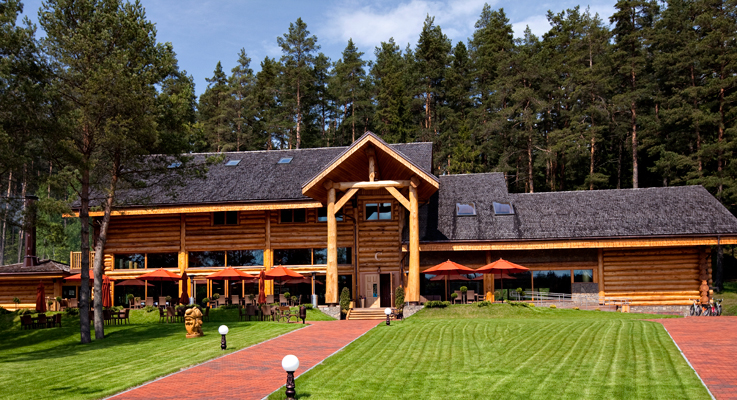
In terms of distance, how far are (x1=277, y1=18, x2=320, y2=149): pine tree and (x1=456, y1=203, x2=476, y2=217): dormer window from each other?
25511 mm

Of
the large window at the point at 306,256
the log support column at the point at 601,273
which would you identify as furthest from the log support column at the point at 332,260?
the log support column at the point at 601,273

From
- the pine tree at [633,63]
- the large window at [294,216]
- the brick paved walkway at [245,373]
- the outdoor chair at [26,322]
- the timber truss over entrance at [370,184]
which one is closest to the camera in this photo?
the brick paved walkway at [245,373]

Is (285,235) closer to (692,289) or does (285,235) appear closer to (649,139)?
(692,289)

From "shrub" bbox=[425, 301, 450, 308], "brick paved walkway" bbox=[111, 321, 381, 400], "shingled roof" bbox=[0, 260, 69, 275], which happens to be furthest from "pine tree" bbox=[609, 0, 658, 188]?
"shingled roof" bbox=[0, 260, 69, 275]

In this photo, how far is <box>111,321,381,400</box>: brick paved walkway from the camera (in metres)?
10.6

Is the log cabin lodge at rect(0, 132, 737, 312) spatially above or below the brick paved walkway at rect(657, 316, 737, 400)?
above

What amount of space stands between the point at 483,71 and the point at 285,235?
32595 mm

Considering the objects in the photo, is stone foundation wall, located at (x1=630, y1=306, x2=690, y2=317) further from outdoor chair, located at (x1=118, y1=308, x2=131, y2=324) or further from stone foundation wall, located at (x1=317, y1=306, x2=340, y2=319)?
outdoor chair, located at (x1=118, y1=308, x2=131, y2=324)

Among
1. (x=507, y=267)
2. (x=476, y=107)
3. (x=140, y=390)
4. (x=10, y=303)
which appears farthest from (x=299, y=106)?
(x=140, y=390)

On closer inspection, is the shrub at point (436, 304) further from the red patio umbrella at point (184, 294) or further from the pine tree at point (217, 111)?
the pine tree at point (217, 111)

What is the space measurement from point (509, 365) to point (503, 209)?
19.3m

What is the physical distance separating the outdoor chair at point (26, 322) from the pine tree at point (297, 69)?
3301 cm

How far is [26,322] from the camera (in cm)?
2353

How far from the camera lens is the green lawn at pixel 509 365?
10586mm
